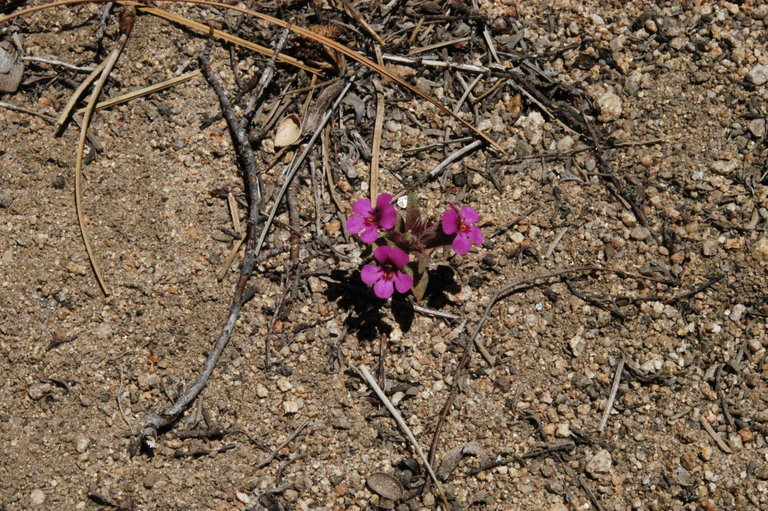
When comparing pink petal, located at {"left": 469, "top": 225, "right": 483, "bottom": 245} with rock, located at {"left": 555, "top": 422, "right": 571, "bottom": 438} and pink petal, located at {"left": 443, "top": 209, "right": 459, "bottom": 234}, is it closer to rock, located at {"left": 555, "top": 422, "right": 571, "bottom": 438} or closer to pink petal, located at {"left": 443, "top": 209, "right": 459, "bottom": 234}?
pink petal, located at {"left": 443, "top": 209, "right": 459, "bottom": 234}

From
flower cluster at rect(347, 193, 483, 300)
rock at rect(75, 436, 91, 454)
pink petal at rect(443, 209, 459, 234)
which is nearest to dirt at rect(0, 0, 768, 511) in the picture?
rock at rect(75, 436, 91, 454)

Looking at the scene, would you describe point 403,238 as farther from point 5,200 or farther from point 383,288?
point 5,200

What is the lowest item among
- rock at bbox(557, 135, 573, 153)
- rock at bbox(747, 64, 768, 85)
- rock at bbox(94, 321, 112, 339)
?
rock at bbox(94, 321, 112, 339)

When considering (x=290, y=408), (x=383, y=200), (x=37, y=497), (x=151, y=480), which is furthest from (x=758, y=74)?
(x=37, y=497)

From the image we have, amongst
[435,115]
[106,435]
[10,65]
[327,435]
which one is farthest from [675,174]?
[10,65]

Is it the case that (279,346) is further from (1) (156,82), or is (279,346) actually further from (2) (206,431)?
(1) (156,82)

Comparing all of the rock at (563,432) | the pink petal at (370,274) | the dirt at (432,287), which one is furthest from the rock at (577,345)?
the pink petal at (370,274)

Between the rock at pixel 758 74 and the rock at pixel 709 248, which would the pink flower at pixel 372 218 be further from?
the rock at pixel 758 74
